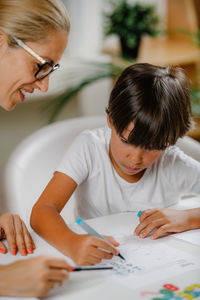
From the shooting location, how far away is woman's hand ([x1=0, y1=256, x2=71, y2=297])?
2.40ft

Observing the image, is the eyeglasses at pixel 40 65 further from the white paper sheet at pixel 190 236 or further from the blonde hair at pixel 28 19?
the white paper sheet at pixel 190 236

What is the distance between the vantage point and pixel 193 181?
135 cm

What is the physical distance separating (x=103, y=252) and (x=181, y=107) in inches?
18.6

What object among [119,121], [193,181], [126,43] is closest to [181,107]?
[119,121]

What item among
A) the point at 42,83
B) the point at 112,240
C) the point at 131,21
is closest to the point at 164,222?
the point at 112,240

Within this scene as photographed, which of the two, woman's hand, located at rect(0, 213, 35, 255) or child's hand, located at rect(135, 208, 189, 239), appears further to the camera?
child's hand, located at rect(135, 208, 189, 239)

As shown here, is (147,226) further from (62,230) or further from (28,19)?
(28,19)

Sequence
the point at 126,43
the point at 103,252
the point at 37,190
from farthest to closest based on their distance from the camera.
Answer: the point at 126,43, the point at 37,190, the point at 103,252

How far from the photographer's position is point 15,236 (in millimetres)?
956

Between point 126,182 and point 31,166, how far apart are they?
32 centimetres

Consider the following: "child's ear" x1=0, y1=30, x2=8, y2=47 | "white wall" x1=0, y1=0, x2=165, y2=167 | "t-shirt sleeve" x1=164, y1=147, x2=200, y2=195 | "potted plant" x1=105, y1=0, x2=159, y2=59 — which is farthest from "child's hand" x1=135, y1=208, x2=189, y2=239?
"potted plant" x1=105, y1=0, x2=159, y2=59

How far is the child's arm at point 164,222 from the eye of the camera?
1044mm

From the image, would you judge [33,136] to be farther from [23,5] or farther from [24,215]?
[23,5]

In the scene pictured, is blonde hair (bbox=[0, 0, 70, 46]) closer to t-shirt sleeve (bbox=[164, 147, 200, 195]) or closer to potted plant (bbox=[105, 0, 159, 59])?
t-shirt sleeve (bbox=[164, 147, 200, 195])
